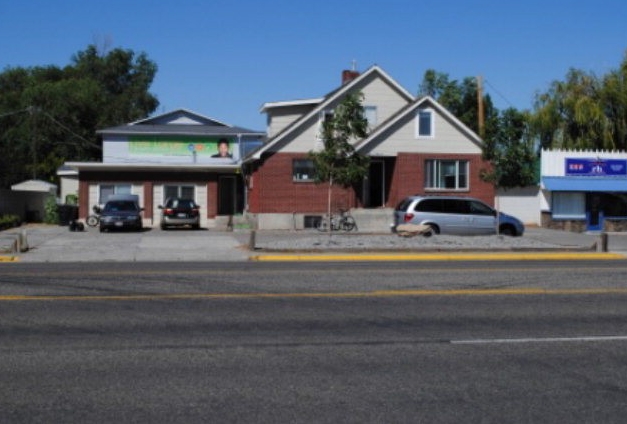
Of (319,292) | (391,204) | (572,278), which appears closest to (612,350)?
(319,292)

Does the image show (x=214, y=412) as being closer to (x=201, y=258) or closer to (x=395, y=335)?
(x=395, y=335)

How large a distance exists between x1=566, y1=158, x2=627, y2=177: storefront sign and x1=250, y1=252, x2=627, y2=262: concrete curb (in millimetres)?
16600

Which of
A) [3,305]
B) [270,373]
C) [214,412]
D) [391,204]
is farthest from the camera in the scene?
[391,204]

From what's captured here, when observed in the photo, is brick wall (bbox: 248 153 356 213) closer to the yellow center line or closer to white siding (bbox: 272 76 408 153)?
white siding (bbox: 272 76 408 153)

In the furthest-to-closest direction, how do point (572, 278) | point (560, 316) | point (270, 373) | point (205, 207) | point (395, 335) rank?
point (205, 207), point (572, 278), point (560, 316), point (395, 335), point (270, 373)

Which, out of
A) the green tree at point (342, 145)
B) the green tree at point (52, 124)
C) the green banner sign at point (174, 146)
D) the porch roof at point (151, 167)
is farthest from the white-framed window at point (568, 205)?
the green tree at point (52, 124)

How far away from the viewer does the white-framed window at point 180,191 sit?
4141cm

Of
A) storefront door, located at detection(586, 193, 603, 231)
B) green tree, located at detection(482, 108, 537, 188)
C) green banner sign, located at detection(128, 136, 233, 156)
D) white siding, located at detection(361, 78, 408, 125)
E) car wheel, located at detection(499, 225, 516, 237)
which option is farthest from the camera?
green banner sign, located at detection(128, 136, 233, 156)

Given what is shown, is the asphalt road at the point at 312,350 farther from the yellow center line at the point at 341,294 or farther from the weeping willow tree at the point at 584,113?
the weeping willow tree at the point at 584,113

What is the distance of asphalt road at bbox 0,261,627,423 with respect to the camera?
6477mm

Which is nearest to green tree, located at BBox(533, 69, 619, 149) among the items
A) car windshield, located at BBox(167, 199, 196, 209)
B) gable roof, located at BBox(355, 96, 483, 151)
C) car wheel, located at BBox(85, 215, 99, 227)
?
gable roof, located at BBox(355, 96, 483, 151)

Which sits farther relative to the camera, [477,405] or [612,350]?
[612,350]

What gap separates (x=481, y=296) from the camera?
42.8ft

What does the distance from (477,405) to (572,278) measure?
9846mm
